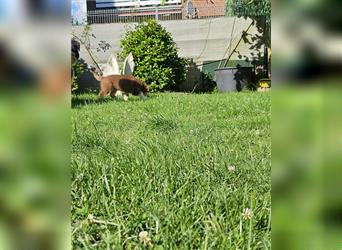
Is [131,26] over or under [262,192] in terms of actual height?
over

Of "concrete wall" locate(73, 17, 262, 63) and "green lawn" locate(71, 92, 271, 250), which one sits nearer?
"green lawn" locate(71, 92, 271, 250)

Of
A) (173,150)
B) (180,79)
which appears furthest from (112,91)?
(173,150)

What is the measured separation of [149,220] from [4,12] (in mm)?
567

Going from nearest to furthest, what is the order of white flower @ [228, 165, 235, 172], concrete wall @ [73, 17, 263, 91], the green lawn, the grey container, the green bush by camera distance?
the green lawn → white flower @ [228, 165, 235, 172] → the grey container → the green bush → concrete wall @ [73, 17, 263, 91]

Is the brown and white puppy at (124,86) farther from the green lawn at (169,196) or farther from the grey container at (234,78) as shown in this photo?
the green lawn at (169,196)

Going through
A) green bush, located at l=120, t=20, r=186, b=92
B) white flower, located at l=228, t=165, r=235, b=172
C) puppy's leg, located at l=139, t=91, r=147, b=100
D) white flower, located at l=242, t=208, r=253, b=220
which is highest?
green bush, located at l=120, t=20, r=186, b=92

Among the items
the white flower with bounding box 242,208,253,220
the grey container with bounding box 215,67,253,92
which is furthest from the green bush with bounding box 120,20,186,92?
the white flower with bounding box 242,208,253,220

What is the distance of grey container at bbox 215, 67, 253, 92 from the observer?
18.9ft

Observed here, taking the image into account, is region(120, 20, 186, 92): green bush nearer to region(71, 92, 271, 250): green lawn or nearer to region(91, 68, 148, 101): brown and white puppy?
region(91, 68, 148, 101): brown and white puppy

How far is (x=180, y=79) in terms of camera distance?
616cm

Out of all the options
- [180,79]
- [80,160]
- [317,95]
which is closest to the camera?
[317,95]

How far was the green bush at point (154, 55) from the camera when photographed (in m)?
5.88

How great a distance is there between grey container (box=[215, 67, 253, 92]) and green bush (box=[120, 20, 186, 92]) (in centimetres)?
64

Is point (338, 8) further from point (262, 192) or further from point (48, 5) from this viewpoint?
point (262, 192)
